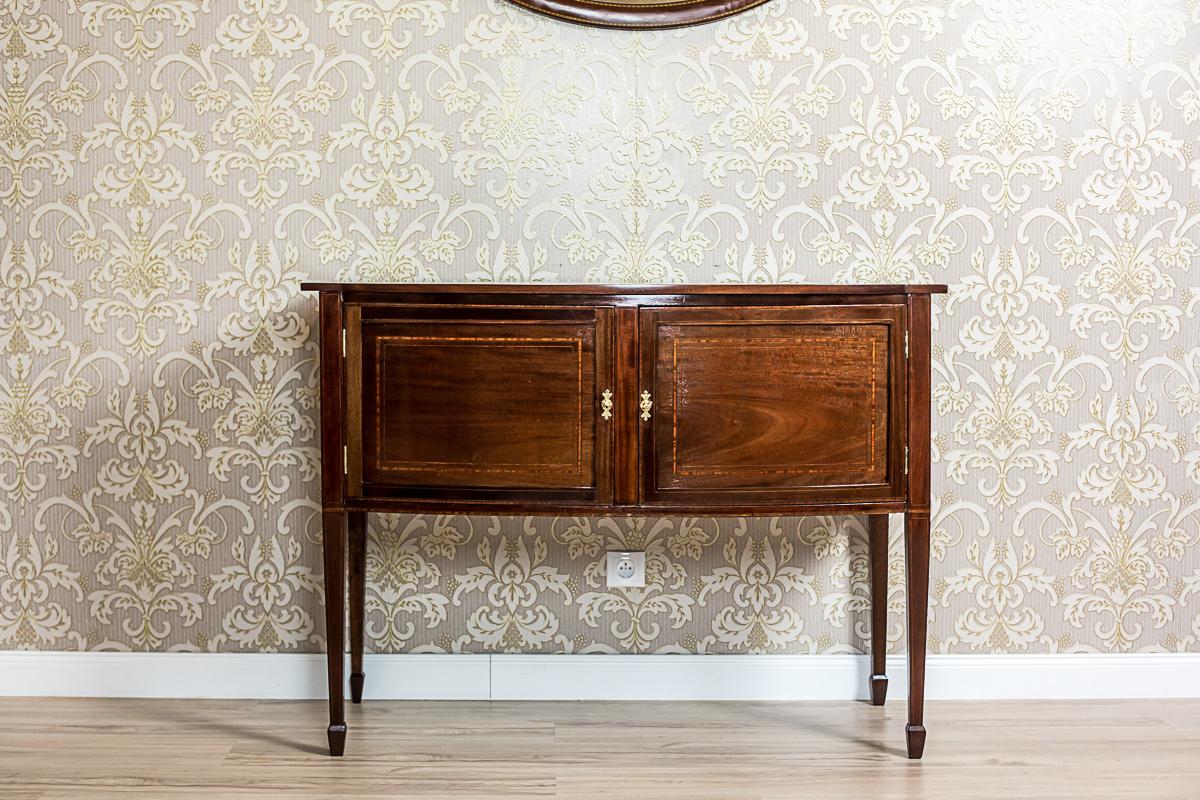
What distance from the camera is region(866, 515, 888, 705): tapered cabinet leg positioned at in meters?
2.04

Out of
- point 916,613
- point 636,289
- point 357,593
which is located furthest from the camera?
point 357,593

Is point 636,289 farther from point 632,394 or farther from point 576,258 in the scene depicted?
point 576,258

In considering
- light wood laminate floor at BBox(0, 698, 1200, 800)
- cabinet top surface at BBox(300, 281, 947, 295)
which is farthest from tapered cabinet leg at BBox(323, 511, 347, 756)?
cabinet top surface at BBox(300, 281, 947, 295)

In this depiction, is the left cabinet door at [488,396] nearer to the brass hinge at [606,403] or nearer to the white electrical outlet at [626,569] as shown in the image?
the brass hinge at [606,403]

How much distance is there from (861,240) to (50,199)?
6.01 feet

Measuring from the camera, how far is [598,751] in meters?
1.86

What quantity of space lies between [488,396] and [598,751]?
2.49 ft

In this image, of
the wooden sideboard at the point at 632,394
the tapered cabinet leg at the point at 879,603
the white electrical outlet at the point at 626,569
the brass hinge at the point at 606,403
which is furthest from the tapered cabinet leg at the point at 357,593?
the tapered cabinet leg at the point at 879,603

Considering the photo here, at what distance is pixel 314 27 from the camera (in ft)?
6.77

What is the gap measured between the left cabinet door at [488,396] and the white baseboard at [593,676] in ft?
1.98

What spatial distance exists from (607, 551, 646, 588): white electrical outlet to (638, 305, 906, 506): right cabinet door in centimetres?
45

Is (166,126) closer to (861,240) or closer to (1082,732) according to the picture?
(861,240)

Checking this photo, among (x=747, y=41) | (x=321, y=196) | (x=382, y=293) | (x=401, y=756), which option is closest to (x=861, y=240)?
(x=747, y=41)

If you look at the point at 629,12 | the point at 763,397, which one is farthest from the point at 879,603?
the point at 629,12
